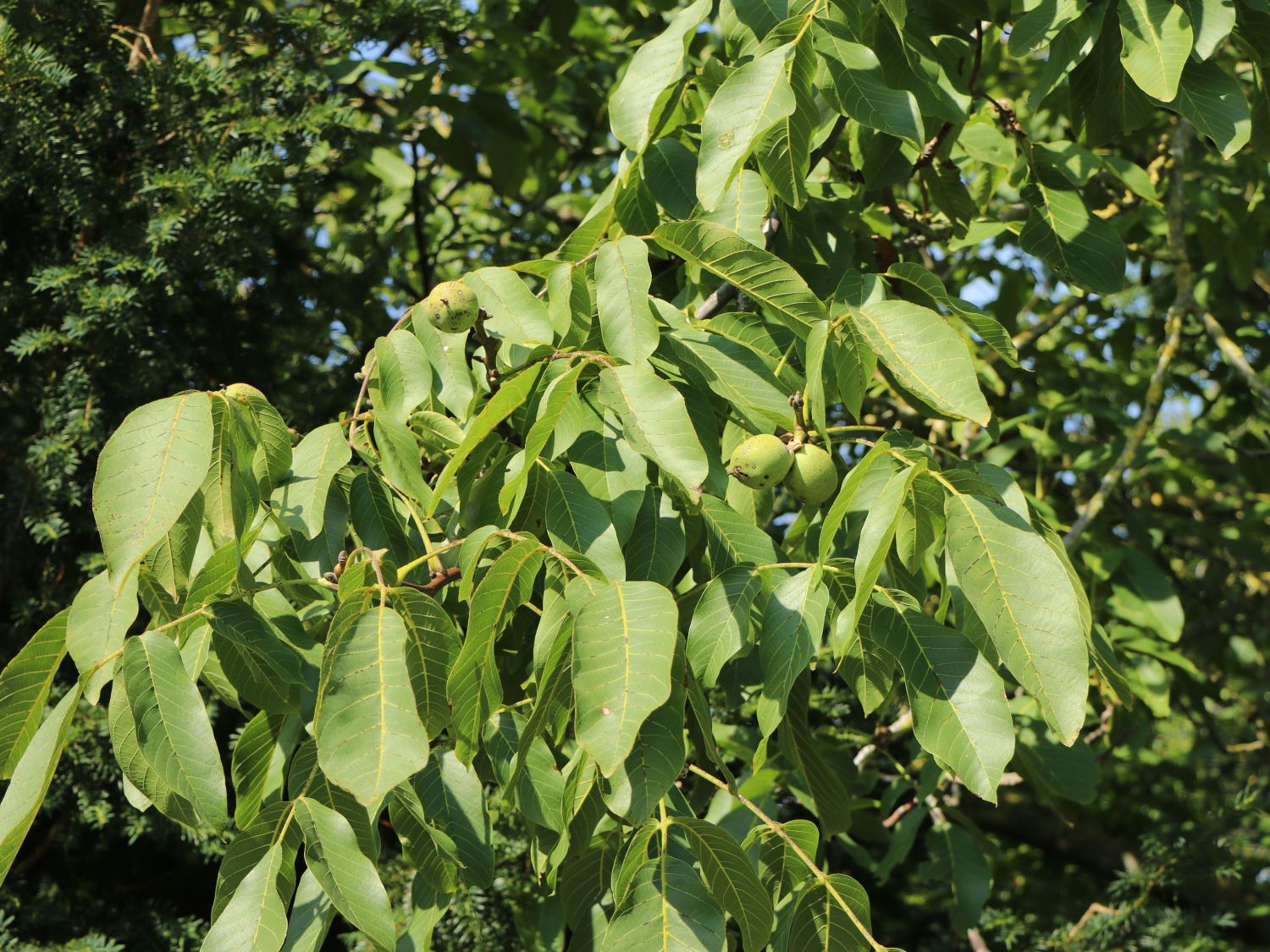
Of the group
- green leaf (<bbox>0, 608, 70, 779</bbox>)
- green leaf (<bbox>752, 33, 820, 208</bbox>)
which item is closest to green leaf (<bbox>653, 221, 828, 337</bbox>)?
green leaf (<bbox>752, 33, 820, 208</bbox>)

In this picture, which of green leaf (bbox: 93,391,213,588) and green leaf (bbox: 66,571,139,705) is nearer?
green leaf (bbox: 93,391,213,588)

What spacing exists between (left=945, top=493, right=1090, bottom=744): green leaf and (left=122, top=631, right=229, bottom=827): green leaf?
767 millimetres

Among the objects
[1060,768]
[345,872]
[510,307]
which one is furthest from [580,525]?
[1060,768]

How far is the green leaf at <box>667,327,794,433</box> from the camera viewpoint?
1.40 metres

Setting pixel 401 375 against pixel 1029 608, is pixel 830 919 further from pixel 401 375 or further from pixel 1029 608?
pixel 401 375

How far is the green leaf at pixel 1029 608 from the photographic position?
1102 millimetres

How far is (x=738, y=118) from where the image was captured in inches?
55.2

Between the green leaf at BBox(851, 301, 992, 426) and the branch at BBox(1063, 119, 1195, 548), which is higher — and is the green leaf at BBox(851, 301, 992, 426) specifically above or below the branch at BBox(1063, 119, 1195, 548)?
above

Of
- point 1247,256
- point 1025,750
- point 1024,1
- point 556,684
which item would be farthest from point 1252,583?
point 556,684

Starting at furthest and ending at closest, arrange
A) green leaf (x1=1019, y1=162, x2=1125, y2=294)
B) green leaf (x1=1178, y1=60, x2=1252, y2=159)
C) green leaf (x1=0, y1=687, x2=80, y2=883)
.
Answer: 1. green leaf (x1=1019, y1=162, x2=1125, y2=294)
2. green leaf (x1=1178, y1=60, x2=1252, y2=159)
3. green leaf (x1=0, y1=687, x2=80, y2=883)

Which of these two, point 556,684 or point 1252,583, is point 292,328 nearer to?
point 556,684

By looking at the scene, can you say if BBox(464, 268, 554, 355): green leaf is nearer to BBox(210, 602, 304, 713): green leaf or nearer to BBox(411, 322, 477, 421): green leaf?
BBox(411, 322, 477, 421): green leaf

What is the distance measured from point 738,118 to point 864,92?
0.20 metres

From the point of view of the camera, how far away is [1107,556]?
2.65m
